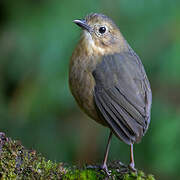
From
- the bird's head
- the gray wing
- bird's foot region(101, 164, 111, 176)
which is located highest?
the bird's head

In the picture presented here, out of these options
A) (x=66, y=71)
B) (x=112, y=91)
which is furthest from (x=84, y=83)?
(x=66, y=71)

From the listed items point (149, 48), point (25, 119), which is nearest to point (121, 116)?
point (149, 48)

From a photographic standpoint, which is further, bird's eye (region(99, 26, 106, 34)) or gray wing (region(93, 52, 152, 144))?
bird's eye (region(99, 26, 106, 34))

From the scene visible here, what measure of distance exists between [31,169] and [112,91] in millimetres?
1017

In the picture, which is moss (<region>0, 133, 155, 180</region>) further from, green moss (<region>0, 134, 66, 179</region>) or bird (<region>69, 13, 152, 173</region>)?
bird (<region>69, 13, 152, 173</region>)

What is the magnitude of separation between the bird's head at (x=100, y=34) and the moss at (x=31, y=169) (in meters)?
1.17

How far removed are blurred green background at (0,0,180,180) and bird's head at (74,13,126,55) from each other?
99 cm

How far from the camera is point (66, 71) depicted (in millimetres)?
5160

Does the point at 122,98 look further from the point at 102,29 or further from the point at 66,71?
the point at 66,71

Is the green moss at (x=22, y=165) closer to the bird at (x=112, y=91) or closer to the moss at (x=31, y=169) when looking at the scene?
the moss at (x=31, y=169)

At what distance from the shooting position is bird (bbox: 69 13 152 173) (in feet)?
12.4

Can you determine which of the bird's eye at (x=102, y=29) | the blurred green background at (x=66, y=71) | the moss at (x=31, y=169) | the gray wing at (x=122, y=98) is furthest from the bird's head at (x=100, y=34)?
the moss at (x=31, y=169)

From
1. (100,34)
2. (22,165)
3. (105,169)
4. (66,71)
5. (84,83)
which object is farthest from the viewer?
(66,71)

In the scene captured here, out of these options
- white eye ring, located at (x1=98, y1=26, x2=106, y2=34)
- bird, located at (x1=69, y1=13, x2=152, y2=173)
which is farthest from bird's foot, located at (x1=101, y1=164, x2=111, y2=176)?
white eye ring, located at (x1=98, y1=26, x2=106, y2=34)
